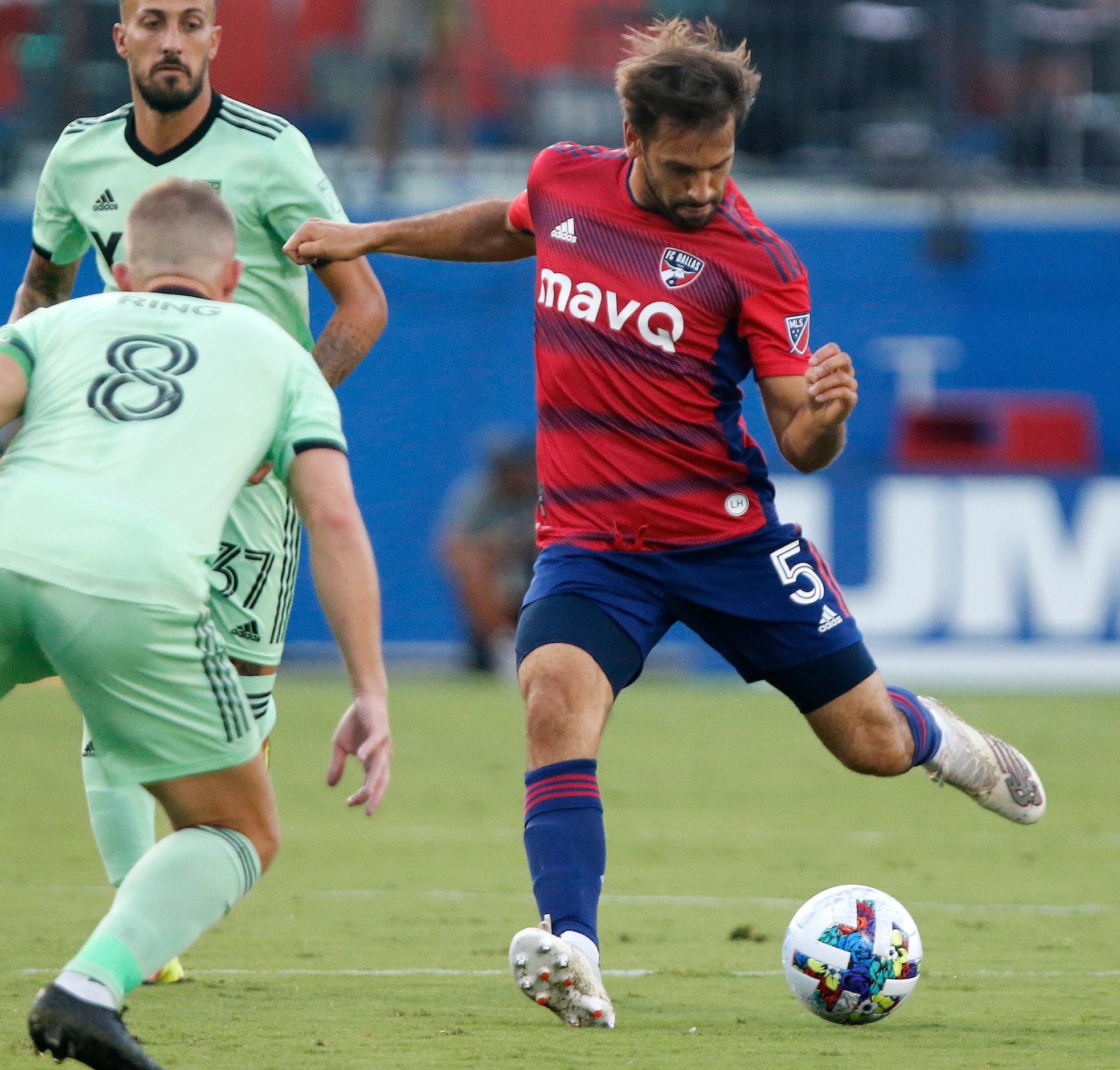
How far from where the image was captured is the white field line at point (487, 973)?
542cm

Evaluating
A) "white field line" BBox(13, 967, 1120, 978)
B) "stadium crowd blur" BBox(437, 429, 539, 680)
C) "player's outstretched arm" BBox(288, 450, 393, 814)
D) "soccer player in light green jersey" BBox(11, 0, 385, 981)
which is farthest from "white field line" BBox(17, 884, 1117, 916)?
"stadium crowd blur" BBox(437, 429, 539, 680)

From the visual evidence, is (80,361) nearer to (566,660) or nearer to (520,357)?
(566,660)

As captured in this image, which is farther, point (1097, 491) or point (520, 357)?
point (520, 357)

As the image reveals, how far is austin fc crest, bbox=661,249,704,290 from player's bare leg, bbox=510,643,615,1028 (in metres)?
1.01

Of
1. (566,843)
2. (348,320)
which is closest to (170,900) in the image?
(566,843)

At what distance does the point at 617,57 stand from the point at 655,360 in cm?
1372

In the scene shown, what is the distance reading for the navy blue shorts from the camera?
5125 millimetres

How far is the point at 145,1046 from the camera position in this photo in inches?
→ 171

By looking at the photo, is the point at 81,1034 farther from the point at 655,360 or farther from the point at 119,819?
the point at 655,360

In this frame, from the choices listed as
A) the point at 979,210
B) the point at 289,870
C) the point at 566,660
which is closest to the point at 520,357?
the point at 979,210

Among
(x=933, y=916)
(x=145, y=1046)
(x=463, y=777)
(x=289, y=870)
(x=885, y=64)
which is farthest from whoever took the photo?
(x=885, y=64)

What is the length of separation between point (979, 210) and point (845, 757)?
43.7 feet

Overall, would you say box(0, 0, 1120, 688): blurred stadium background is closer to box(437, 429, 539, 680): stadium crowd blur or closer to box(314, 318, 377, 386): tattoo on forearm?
box(437, 429, 539, 680): stadium crowd blur

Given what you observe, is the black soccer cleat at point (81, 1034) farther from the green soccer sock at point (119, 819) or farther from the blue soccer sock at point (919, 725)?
the blue soccer sock at point (919, 725)
